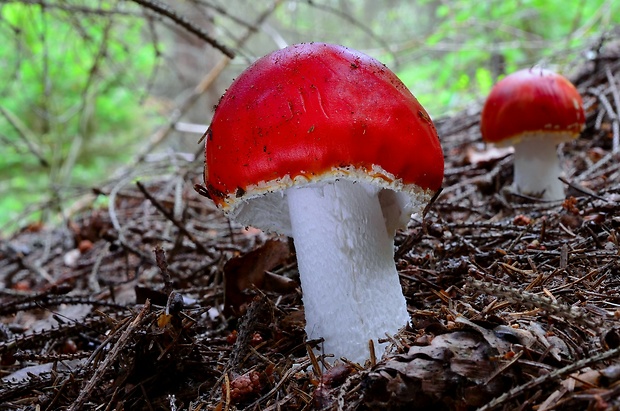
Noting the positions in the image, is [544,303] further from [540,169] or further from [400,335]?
[540,169]

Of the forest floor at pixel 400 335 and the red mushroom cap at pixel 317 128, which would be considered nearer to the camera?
the forest floor at pixel 400 335

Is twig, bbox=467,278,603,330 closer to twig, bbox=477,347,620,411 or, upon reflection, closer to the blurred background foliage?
twig, bbox=477,347,620,411

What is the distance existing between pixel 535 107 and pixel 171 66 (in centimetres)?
497

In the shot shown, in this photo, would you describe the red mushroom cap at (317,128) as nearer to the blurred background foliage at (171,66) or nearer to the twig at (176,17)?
A: the twig at (176,17)

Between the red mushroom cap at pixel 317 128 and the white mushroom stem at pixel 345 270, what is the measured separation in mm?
237

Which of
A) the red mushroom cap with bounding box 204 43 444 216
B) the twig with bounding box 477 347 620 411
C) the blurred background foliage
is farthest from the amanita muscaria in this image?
the blurred background foliage

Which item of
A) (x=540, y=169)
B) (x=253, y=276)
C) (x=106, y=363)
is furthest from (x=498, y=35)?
(x=106, y=363)

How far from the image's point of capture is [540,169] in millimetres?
3307

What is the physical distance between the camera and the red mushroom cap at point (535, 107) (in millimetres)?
3031

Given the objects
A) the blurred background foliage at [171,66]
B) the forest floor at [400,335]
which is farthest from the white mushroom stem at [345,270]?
the blurred background foliage at [171,66]

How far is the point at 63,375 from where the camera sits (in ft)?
6.12

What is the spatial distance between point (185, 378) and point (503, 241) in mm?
1592

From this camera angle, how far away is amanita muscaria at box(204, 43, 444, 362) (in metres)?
1.47

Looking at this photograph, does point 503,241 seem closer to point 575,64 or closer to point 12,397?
point 12,397
